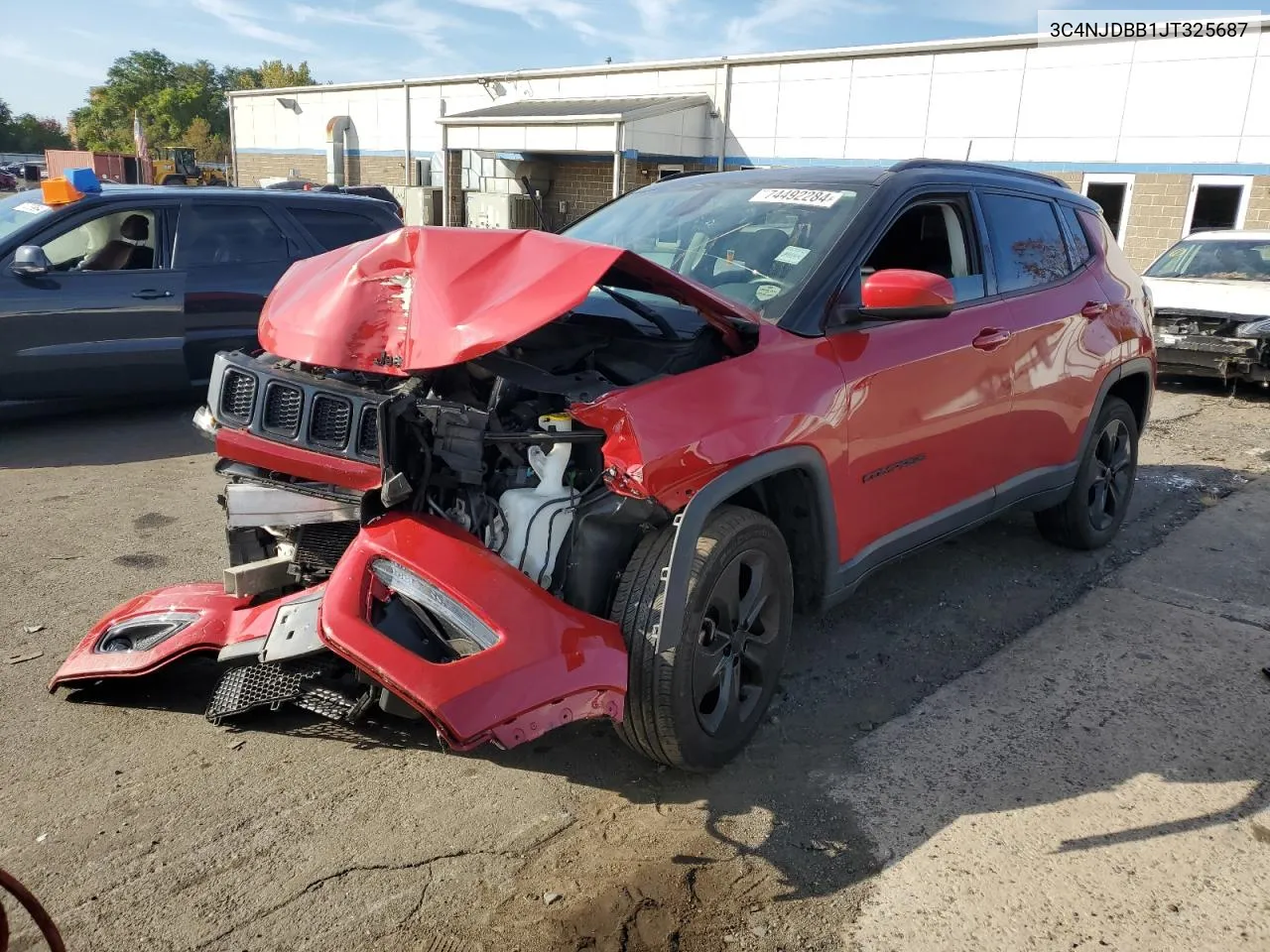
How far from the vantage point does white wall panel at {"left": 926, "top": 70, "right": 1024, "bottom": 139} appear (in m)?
16.8

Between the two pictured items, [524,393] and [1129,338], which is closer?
[524,393]

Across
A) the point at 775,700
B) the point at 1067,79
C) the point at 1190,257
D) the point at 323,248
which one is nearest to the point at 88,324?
the point at 323,248

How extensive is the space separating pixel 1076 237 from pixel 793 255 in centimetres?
215

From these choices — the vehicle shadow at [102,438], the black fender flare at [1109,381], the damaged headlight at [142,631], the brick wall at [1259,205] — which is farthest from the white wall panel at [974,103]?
the damaged headlight at [142,631]

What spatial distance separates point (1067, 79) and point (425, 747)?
17.0 metres

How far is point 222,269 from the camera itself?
7.31 meters

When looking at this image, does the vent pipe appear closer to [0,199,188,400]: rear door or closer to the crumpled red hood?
[0,199,188,400]: rear door

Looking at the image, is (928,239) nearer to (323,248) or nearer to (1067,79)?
(323,248)

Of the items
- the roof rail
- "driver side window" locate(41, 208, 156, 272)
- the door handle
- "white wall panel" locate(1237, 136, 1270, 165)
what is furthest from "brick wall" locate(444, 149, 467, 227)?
the door handle

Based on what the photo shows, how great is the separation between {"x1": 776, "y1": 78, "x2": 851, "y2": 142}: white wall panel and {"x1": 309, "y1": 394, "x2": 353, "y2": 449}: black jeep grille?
59.3ft

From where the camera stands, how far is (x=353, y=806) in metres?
2.76

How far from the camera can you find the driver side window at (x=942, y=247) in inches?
152

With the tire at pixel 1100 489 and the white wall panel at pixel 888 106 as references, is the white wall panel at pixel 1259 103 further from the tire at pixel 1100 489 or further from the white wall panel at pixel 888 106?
the tire at pixel 1100 489

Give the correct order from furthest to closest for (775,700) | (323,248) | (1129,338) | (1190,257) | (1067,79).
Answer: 1. (1067,79)
2. (1190,257)
3. (323,248)
4. (1129,338)
5. (775,700)
